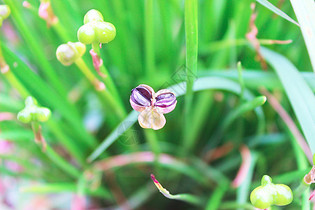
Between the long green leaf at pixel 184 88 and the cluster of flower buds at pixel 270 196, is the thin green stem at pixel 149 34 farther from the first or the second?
the cluster of flower buds at pixel 270 196

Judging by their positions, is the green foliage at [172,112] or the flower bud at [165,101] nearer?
the flower bud at [165,101]

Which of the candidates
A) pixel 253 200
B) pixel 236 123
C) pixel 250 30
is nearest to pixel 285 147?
pixel 236 123

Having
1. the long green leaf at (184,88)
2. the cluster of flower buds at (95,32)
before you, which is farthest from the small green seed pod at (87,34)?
the long green leaf at (184,88)

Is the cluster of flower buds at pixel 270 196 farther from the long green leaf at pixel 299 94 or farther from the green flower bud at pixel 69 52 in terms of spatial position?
the green flower bud at pixel 69 52

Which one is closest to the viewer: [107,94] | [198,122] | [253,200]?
[253,200]

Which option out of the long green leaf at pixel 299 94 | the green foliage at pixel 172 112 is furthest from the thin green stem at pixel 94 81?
the long green leaf at pixel 299 94

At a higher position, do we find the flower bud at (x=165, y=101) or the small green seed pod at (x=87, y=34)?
the small green seed pod at (x=87, y=34)

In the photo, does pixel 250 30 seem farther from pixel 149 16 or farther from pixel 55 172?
pixel 55 172

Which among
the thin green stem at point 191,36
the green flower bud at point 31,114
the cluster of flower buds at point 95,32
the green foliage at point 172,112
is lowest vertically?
the green foliage at point 172,112

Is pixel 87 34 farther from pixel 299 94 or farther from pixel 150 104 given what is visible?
pixel 299 94
